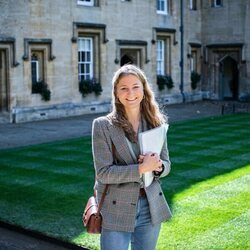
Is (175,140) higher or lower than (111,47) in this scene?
lower

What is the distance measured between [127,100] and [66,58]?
16648 mm

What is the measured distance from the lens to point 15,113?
58.1 feet

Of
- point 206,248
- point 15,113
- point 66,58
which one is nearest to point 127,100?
point 206,248

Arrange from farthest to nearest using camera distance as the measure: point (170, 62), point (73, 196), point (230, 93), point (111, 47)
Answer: point (230, 93), point (170, 62), point (111, 47), point (73, 196)

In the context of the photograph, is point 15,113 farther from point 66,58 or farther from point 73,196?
point 73,196

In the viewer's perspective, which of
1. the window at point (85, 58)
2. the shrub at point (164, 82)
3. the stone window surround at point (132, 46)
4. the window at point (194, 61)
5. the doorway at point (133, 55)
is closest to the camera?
the window at point (85, 58)

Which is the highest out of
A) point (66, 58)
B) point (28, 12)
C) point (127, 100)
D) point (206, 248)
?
point (28, 12)

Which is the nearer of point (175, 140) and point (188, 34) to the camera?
point (175, 140)

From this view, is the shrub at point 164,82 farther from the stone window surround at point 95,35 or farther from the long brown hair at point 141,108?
the long brown hair at point 141,108

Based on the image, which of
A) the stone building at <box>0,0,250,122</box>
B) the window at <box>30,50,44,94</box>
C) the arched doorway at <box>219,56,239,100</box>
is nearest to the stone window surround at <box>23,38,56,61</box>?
the stone building at <box>0,0,250,122</box>

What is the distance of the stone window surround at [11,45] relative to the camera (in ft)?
56.5

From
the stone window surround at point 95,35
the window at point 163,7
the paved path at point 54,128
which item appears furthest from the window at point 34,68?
the window at point 163,7

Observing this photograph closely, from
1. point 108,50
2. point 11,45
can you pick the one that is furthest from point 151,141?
point 108,50

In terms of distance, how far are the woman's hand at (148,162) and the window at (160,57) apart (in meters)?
21.8
